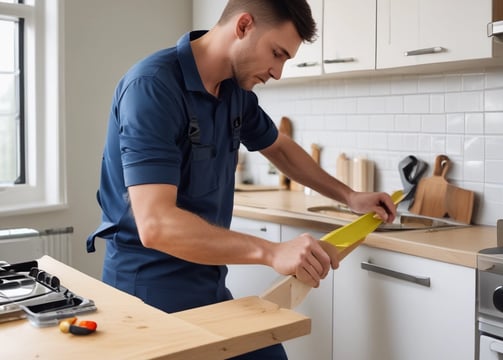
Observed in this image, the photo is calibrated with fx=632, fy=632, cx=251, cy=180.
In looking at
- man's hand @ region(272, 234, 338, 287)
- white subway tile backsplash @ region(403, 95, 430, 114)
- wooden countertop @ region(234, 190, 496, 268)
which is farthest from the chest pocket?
white subway tile backsplash @ region(403, 95, 430, 114)

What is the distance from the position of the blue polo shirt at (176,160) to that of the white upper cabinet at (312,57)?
3.32ft

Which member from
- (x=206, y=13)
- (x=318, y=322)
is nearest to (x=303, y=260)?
(x=318, y=322)

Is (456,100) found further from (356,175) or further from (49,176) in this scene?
(49,176)

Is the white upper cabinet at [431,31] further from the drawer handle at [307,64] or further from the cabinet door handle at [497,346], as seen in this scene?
the cabinet door handle at [497,346]

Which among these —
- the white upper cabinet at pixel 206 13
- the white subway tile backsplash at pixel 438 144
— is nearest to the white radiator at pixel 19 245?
the white subway tile backsplash at pixel 438 144

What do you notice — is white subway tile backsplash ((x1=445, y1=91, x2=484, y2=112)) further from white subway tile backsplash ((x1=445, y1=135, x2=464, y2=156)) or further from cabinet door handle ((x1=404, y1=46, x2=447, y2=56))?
cabinet door handle ((x1=404, y1=46, x2=447, y2=56))

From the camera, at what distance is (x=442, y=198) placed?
261 centimetres

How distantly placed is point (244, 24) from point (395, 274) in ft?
3.34

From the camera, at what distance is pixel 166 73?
169cm

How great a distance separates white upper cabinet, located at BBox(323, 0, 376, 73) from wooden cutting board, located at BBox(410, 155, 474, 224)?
530 millimetres

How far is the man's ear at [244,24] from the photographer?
1673 millimetres

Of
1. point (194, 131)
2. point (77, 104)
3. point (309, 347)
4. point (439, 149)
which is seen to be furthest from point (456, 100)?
point (77, 104)

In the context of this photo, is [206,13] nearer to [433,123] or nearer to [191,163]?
[433,123]

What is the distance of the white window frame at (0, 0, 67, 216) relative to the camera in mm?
3207
